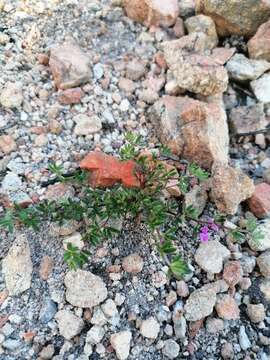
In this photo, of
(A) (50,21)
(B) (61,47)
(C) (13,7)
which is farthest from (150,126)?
(C) (13,7)

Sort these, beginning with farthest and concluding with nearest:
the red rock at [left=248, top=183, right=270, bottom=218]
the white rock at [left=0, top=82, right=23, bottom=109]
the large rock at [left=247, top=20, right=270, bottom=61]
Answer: the large rock at [left=247, top=20, right=270, bottom=61] < the white rock at [left=0, top=82, right=23, bottom=109] < the red rock at [left=248, top=183, right=270, bottom=218]

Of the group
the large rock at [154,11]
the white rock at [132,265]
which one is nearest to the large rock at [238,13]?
the large rock at [154,11]

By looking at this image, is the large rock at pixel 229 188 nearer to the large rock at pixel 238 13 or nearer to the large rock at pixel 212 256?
the large rock at pixel 212 256

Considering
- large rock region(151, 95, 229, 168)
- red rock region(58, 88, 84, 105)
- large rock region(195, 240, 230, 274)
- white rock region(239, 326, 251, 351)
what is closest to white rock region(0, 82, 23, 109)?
red rock region(58, 88, 84, 105)

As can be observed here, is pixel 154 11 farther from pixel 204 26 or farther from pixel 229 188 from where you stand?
pixel 229 188

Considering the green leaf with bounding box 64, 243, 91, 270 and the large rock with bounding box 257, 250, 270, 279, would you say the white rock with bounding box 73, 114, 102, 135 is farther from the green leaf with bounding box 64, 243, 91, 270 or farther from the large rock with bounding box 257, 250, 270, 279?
the large rock with bounding box 257, 250, 270, 279

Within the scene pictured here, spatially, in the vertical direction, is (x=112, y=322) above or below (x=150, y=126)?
below

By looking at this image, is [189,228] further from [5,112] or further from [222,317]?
[5,112]

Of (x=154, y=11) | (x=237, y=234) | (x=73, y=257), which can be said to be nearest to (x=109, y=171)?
(x=73, y=257)
